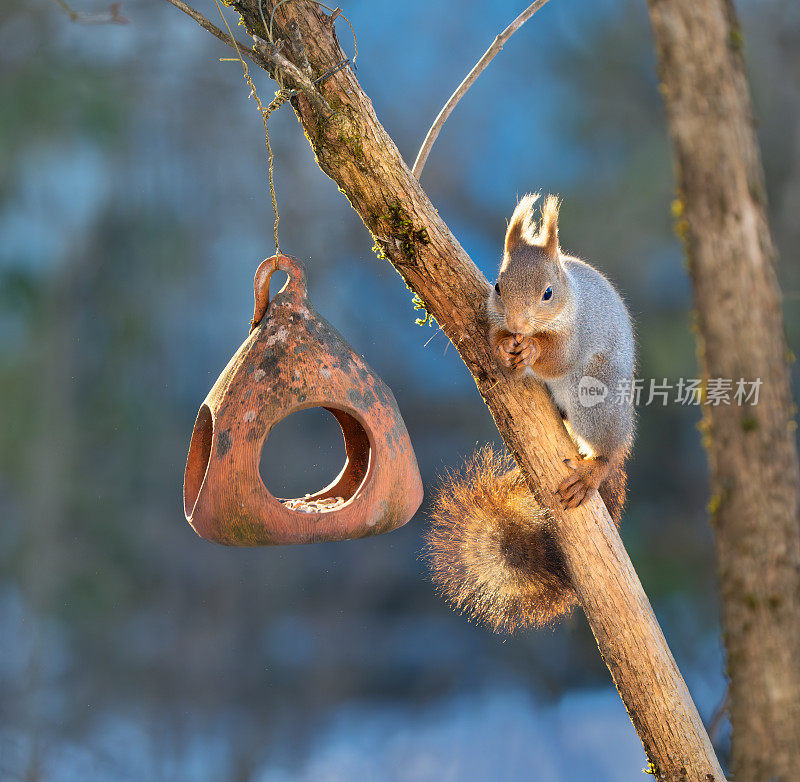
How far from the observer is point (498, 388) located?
159 centimetres

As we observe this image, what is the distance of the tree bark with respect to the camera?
145 cm

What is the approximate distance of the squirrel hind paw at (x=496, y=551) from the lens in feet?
5.53

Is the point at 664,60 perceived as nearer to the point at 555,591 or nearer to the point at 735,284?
the point at 735,284

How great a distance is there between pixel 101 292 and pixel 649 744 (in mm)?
Answer: 2673

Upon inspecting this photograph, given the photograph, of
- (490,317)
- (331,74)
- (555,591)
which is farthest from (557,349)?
(331,74)

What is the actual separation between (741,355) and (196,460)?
107cm

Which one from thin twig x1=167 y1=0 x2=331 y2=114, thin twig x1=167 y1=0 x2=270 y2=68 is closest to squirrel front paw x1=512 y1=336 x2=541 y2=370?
thin twig x1=167 y1=0 x2=331 y2=114

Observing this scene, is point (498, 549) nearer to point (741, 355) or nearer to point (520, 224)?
point (520, 224)

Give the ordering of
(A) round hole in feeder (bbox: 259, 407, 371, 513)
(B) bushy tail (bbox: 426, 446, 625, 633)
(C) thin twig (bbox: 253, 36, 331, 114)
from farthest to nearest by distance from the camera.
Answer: (A) round hole in feeder (bbox: 259, 407, 371, 513)
(B) bushy tail (bbox: 426, 446, 625, 633)
(C) thin twig (bbox: 253, 36, 331, 114)

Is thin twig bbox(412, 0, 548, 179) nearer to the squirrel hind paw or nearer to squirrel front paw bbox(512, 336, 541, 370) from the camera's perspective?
squirrel front paw bbox(512, 336, 541, 370)

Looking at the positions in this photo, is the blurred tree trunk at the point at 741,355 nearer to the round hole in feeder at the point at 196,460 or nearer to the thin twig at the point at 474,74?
the thin twig at the point at 474,74

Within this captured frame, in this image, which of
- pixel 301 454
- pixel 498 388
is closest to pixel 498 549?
pixel 498 388

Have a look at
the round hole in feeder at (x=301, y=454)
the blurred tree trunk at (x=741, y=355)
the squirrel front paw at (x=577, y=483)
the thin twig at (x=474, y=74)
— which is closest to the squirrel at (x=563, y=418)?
the squirrel front paw at (x=577, y=483)

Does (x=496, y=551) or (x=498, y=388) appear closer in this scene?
(x=498, y=388)
